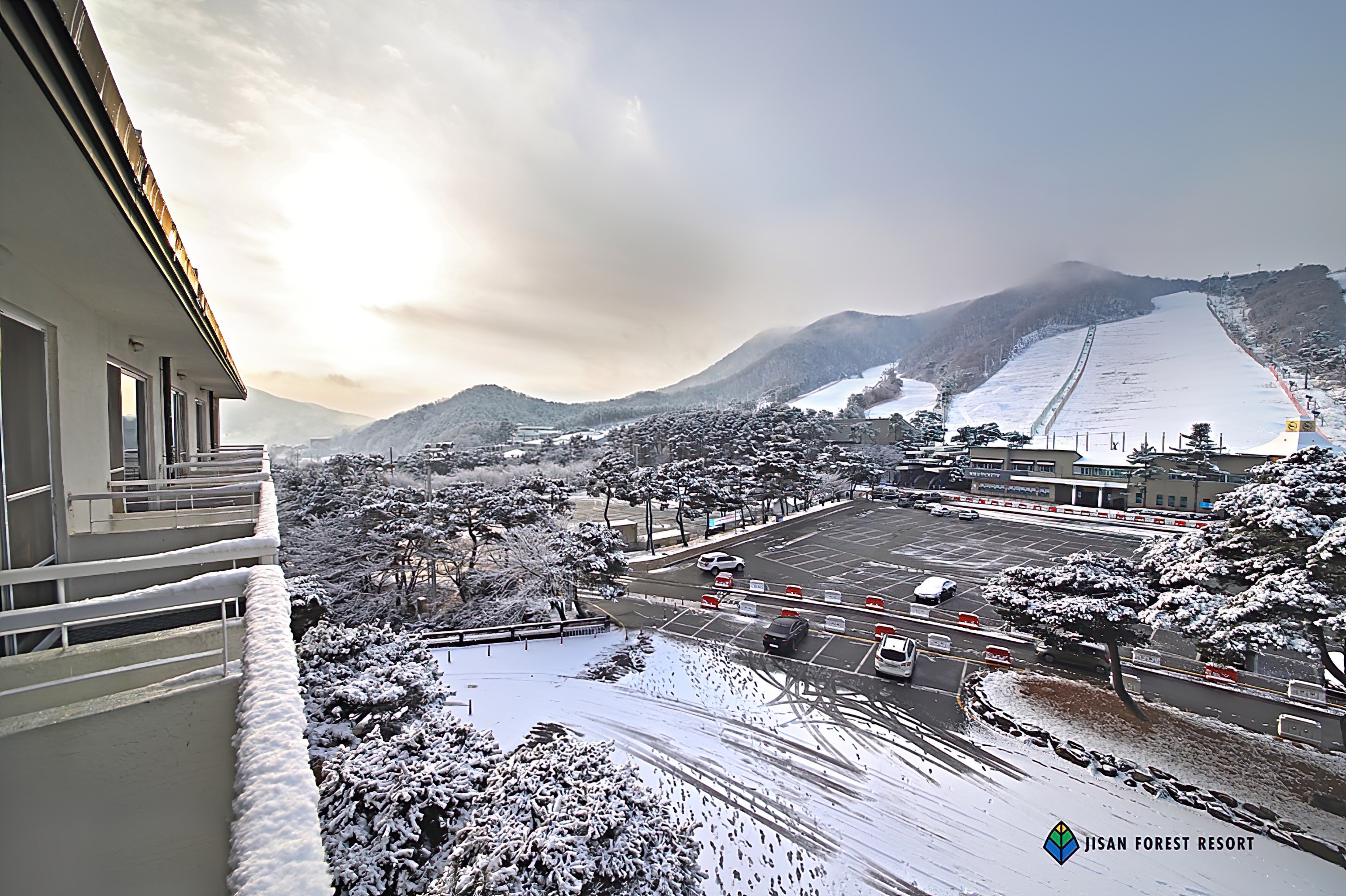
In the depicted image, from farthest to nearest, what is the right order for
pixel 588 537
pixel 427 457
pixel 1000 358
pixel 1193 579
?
pixel 1000 358 < pixel 427 457 < pixel 588 537 < pixel 1193 579

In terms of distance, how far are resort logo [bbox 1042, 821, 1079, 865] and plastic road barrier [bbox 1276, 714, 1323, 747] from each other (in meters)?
5.30

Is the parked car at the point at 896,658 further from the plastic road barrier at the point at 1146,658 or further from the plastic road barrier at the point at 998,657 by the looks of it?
the plastic road barrier at the point at 1146,658

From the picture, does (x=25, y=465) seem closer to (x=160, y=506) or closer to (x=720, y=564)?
(x=160, y=506)

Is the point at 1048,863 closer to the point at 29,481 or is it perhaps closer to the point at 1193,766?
the point at 1193,766

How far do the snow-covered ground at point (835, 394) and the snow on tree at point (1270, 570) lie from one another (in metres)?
59.1

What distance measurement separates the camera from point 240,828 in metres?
1.00

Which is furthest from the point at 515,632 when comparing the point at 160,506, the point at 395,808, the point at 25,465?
the point at 25,465

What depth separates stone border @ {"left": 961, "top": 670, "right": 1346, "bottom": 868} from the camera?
19.5 feet

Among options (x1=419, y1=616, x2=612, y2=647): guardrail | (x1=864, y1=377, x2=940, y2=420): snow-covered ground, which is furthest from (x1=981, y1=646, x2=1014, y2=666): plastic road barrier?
(x1=864, y1=377, x2=940, y2=420): snow-covered ground

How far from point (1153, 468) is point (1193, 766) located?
27.1 metres

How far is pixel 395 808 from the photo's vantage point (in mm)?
4098

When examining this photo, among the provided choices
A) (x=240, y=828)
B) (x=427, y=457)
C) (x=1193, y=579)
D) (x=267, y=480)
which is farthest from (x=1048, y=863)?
(x=427, y=457)

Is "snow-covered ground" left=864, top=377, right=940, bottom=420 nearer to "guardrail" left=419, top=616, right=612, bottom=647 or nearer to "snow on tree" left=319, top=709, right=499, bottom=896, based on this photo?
"guardrail" left=419, top=616, right=612, bottom=647

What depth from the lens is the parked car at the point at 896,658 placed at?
959 cm
